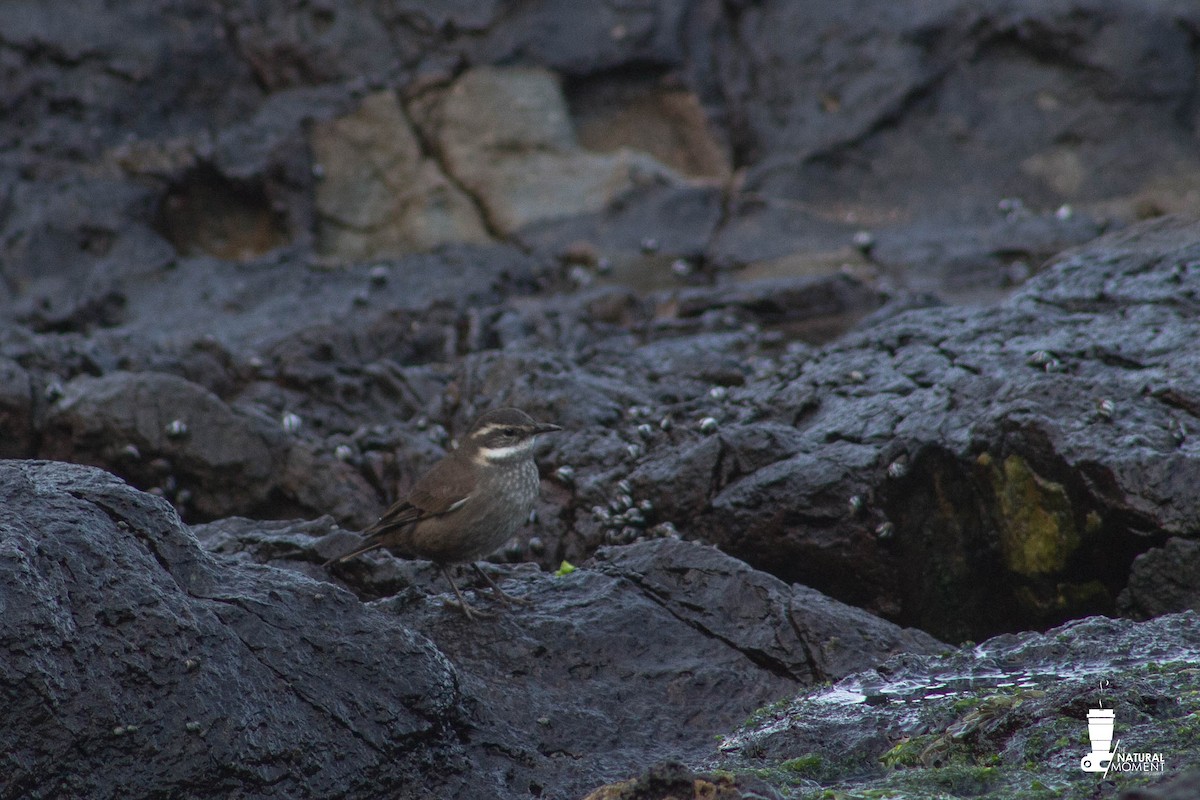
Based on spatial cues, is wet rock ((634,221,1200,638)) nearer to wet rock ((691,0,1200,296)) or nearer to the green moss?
the green moss

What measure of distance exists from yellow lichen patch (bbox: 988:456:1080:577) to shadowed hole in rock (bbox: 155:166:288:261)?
1199 centimetres

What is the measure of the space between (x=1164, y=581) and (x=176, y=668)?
209 inches

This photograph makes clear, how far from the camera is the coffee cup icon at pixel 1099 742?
4.98m

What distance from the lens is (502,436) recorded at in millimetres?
8219

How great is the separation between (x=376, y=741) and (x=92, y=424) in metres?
6.74

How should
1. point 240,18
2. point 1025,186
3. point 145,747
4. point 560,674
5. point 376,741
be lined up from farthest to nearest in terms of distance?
1. point 240,18
2. point 1025,186
3. point 560,674
4. point 376,741
5. point 145,747

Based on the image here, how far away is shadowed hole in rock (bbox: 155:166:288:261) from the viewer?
59.5 feet

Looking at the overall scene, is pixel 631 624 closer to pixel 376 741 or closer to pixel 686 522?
pixel 376 741

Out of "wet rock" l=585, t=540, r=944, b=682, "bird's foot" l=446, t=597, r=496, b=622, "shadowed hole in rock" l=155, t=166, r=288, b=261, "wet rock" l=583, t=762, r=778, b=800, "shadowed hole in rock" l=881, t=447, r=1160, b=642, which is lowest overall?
"shadowed hole in rock" l=155, t=166, r=288, b=261

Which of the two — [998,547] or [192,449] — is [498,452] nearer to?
[998,547]

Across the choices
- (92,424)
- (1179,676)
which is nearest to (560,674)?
(1179,676)

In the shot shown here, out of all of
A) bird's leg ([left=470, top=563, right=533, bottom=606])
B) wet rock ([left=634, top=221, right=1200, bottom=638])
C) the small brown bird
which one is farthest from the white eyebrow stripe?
wet rock ([left=634, top=221, right=1200, bottom=638])

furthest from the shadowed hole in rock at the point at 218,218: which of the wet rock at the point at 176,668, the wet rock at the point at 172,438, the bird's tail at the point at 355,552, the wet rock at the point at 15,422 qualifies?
the wet rock at the point at 176,668

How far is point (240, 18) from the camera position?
766 inches
